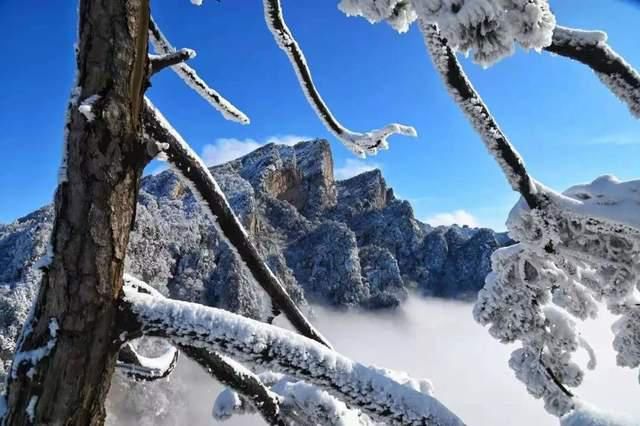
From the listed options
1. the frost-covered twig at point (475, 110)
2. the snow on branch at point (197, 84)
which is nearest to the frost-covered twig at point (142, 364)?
the snow on branch at point (197, 84)

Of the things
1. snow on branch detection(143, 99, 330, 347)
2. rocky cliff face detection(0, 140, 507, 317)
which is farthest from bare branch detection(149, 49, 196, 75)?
rocky cliff face detection(0, 140, 507, 317)

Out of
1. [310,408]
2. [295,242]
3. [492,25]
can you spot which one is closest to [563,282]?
[310,408]

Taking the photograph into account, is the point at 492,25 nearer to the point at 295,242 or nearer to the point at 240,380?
the point at 240,380

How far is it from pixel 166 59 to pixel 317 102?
985 millimetres

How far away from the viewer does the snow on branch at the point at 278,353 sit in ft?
3.25

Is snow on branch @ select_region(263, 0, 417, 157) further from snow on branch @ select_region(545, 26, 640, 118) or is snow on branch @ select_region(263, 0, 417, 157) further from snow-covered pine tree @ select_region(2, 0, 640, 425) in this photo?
snow-covered pine tree @ select_region(2, 0, 640, 425)

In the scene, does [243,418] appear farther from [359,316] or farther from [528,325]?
[528,325]

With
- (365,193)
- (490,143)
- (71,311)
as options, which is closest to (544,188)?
(490,143)

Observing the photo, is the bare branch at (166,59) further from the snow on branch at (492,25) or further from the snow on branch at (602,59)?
the snow on branch at (602,59)

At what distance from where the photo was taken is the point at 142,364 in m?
1.55

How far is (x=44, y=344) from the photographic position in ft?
3.16

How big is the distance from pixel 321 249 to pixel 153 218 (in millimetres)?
20370

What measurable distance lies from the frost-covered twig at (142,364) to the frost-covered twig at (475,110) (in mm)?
→ 1245

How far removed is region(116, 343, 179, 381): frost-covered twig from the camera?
4.81 ft
